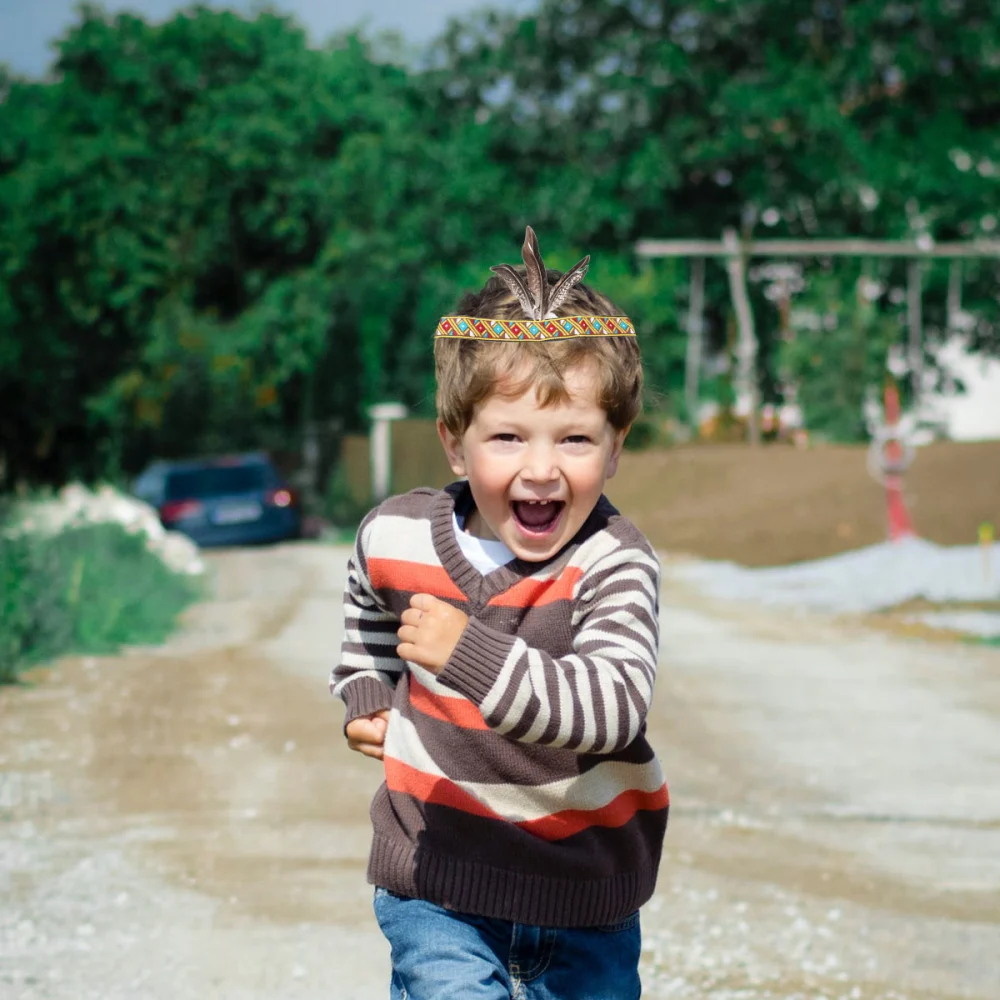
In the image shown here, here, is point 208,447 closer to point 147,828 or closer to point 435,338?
point 147,828

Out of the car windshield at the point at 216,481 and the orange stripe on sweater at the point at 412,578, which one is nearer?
the orange stripe on sweater at the point at 412,578

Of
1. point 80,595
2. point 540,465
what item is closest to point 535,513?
point 540,465

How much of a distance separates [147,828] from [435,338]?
345 centimetres

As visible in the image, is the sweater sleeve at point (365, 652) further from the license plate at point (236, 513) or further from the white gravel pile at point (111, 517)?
the license plate at point (236, 513)

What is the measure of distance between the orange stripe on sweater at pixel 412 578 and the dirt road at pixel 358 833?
5.58 ft

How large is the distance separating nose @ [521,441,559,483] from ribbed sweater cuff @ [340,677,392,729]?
22.0 inches

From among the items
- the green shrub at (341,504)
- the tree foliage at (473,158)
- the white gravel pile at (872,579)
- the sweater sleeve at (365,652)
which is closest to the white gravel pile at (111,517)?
the white gravel pile at (872,579)

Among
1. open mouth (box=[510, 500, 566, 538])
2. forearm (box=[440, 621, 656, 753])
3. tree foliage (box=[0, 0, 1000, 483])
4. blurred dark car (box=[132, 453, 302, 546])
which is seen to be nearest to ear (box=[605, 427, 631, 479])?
open mouth (box=[510, 500, 566, 538])

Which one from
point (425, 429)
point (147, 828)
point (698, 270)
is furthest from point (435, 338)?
point (698, 270)

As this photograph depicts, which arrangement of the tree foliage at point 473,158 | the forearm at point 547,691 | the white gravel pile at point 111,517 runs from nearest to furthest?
the forearm at point 547,691 → the white gravel pile at point 111,517 → the tree foliage at point 473,158

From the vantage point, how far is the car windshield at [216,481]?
23.3m

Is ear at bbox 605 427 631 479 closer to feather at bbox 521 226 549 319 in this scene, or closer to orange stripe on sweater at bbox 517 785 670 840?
feather at bbox 521 226 549 319

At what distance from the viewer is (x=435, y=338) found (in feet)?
8.57

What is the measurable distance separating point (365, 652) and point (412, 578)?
0.30m
